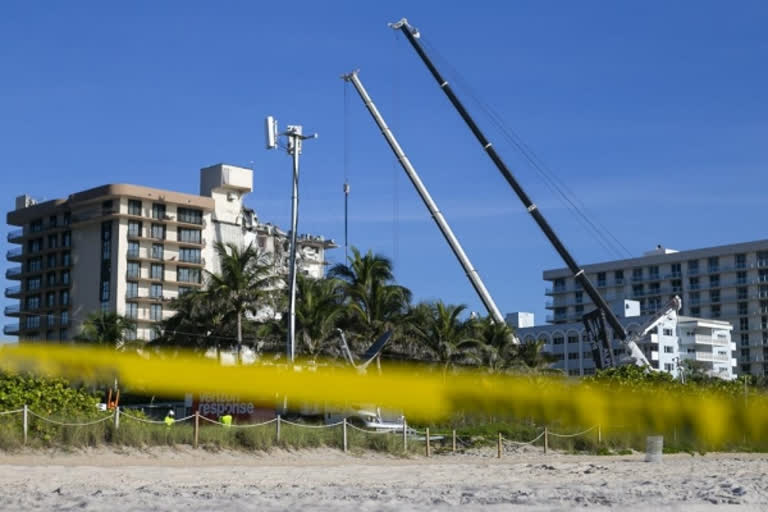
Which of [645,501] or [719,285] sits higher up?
[719,285]

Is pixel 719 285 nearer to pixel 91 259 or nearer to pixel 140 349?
pixel 91 259

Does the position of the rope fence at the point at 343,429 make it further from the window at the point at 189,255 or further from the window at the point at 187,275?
the window at the point at 189,255

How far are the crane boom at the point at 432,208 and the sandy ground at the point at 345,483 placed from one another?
44.2 metres

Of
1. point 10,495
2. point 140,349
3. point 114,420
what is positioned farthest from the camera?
→ point 140,349

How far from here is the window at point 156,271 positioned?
380ft

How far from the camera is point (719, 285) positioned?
153m

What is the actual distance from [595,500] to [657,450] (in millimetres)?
19111

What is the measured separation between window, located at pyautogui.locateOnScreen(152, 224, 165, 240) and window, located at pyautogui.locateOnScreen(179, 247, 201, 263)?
288cm

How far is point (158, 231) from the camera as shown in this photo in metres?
117

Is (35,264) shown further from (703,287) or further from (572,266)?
(703,287)

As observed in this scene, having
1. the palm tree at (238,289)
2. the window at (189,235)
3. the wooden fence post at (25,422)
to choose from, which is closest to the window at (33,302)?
the window at (189,235)

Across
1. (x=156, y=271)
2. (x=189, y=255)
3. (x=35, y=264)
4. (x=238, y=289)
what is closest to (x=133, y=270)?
(x=156, y=271)

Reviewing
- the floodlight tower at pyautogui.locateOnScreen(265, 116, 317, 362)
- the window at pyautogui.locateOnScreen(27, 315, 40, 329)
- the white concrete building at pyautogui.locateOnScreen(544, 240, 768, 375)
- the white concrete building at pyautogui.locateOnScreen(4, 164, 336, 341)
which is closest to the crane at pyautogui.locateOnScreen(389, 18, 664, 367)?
the floodlight tower at pyautogui.locateOnScreen(265, 116, 317, 362)

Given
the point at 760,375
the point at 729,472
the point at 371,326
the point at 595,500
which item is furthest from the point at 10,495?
the point at 760,375
